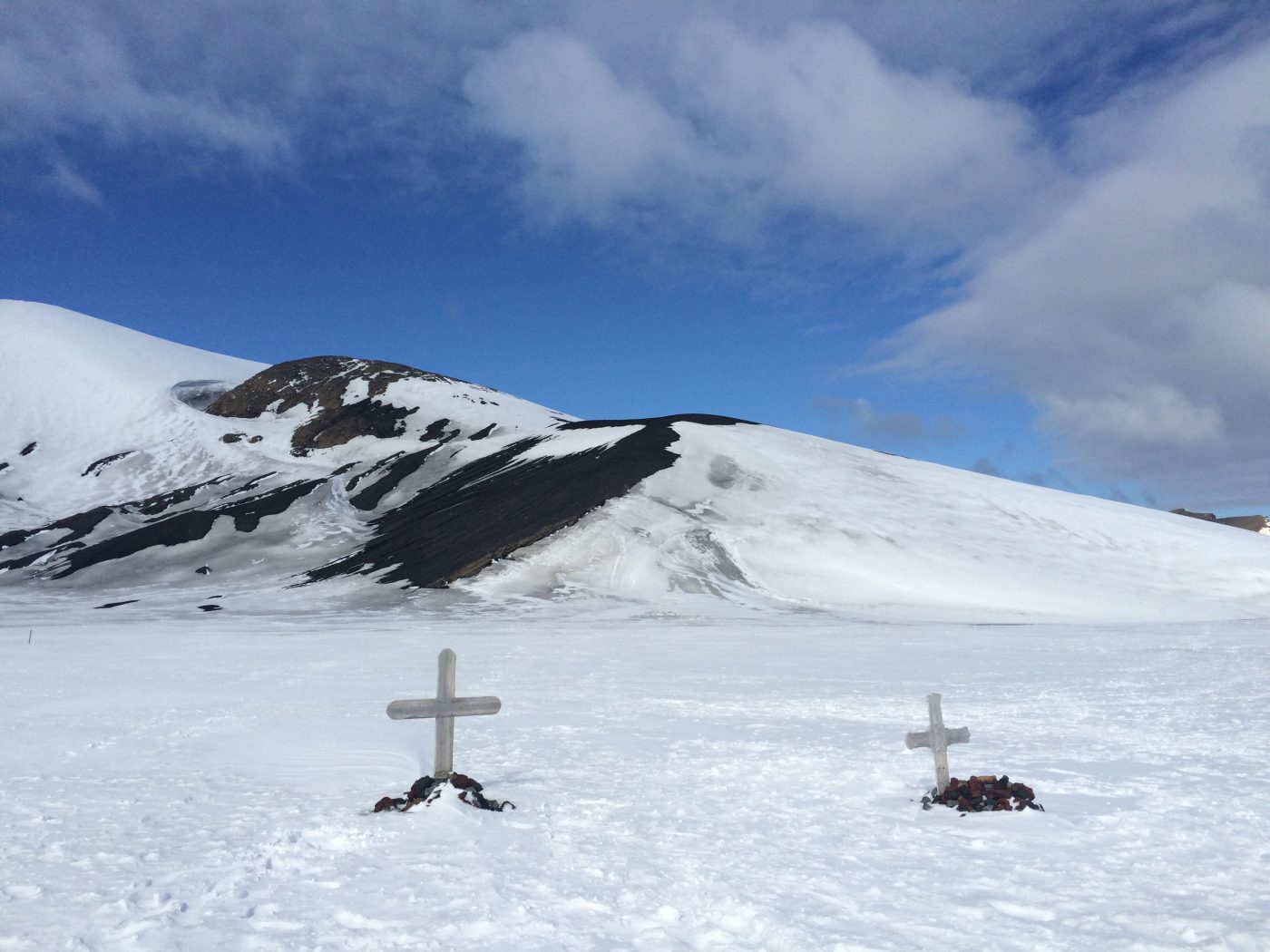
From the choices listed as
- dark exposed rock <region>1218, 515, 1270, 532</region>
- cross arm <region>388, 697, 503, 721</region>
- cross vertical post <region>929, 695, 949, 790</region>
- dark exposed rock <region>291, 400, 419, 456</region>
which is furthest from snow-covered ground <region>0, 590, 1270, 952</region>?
dark exposed rock <region>1218, 515, 1270, 532</region>

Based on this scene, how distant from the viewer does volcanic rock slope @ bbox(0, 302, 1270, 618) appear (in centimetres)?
4653

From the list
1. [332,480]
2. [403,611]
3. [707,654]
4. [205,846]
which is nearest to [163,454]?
[332,480]

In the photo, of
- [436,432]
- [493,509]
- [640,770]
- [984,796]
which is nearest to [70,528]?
[436,432]

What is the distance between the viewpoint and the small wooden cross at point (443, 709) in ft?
31.7

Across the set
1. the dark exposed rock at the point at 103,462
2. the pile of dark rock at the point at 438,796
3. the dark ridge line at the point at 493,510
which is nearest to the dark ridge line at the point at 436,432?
the dark ridge line at the point at 493,510

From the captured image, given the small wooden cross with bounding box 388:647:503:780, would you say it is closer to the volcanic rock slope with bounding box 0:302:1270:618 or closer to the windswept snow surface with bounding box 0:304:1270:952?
the windswept snow surface with bounding box 0:304:1270:952

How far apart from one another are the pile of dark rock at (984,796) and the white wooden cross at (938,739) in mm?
143

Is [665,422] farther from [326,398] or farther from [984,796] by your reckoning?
[984,796]

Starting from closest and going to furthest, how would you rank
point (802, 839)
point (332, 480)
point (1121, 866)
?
point (1121, 866) → point (802, 839) → point (332, 480)

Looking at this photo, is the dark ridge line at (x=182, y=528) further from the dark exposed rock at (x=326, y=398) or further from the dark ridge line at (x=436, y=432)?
the dark exposed rock at (x=326, y=398)

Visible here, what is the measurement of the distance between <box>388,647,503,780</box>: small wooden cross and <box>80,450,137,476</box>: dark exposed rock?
336ft

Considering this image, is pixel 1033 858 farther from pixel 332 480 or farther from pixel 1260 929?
pixel 332 480

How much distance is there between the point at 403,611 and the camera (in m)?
40.5

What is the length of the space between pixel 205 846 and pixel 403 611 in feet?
109
